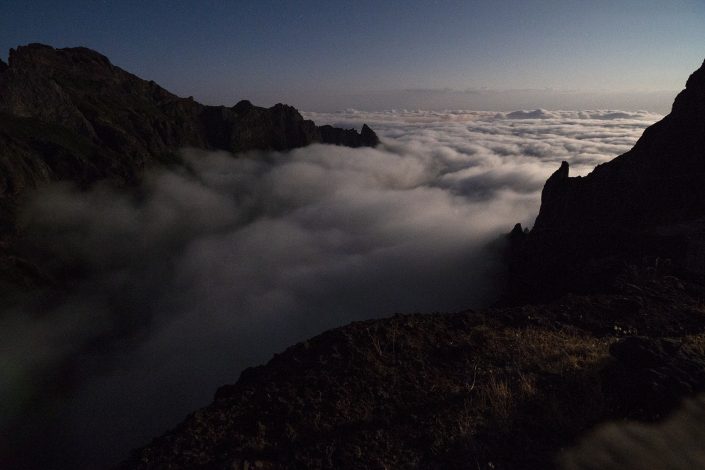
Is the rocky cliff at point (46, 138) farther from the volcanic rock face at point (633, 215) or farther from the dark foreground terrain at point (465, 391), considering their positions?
the volcanic rock face at point (633, 215)

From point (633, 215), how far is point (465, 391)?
52.0 metres

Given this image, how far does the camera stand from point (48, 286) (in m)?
113

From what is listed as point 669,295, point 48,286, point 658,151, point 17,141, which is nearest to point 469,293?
point 658,151

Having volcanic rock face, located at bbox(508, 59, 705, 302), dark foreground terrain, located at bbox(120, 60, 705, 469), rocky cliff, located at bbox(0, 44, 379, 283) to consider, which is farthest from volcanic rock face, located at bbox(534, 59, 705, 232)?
rocky cliff, located at bbox(0, 44, 379, 283)

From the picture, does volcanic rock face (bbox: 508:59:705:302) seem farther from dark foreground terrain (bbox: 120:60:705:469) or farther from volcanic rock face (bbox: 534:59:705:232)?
dark foreground terrain (bbox: 120:60:705:469)

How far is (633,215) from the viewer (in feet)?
161

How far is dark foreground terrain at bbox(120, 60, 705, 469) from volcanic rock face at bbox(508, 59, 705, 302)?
19895 millimetres

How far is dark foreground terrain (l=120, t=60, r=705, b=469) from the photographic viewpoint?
Result: 7.49 metres

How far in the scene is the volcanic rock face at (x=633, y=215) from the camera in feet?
125

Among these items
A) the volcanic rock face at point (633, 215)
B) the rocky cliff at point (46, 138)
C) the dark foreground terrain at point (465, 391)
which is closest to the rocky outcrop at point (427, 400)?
the dark foreground terrain at point (465, 391)

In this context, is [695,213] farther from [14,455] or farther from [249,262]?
[249,262]

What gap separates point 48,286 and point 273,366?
134405mm

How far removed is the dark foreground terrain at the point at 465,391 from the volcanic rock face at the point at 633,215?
19895 mm

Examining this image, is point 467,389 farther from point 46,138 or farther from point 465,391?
point 46,138
